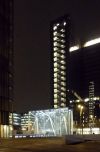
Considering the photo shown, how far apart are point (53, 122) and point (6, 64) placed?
51.4 metres

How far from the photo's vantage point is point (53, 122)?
416 ft

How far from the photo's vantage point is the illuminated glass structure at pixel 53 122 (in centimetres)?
11938

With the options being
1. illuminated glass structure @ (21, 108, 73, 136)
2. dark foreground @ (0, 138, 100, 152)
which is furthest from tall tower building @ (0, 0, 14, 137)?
illuminated glass structure @ (21, 108, 73, 136)

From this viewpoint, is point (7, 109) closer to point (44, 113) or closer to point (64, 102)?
point (44, 113)

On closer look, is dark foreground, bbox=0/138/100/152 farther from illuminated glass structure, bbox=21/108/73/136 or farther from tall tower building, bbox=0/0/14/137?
illuminated glass structure, bbox=21/108/73/136

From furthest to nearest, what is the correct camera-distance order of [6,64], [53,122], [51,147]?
[53,122] → [6,64] → [51,147]

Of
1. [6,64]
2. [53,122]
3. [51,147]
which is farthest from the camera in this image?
[53,122]

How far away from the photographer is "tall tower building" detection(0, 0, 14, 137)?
76.5 metres

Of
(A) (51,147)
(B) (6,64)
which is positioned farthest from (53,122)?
(A) (51,147)

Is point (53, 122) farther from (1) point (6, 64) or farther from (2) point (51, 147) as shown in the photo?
(2) point (51, 147)

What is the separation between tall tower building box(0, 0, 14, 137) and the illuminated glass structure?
134 feet

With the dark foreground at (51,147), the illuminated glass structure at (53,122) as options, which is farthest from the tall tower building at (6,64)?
the illuminated glass structure at (53,122)

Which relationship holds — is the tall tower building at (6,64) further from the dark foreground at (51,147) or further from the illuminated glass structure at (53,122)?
the illuminated glass structure at (53,122)

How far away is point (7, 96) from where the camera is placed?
255 feet
